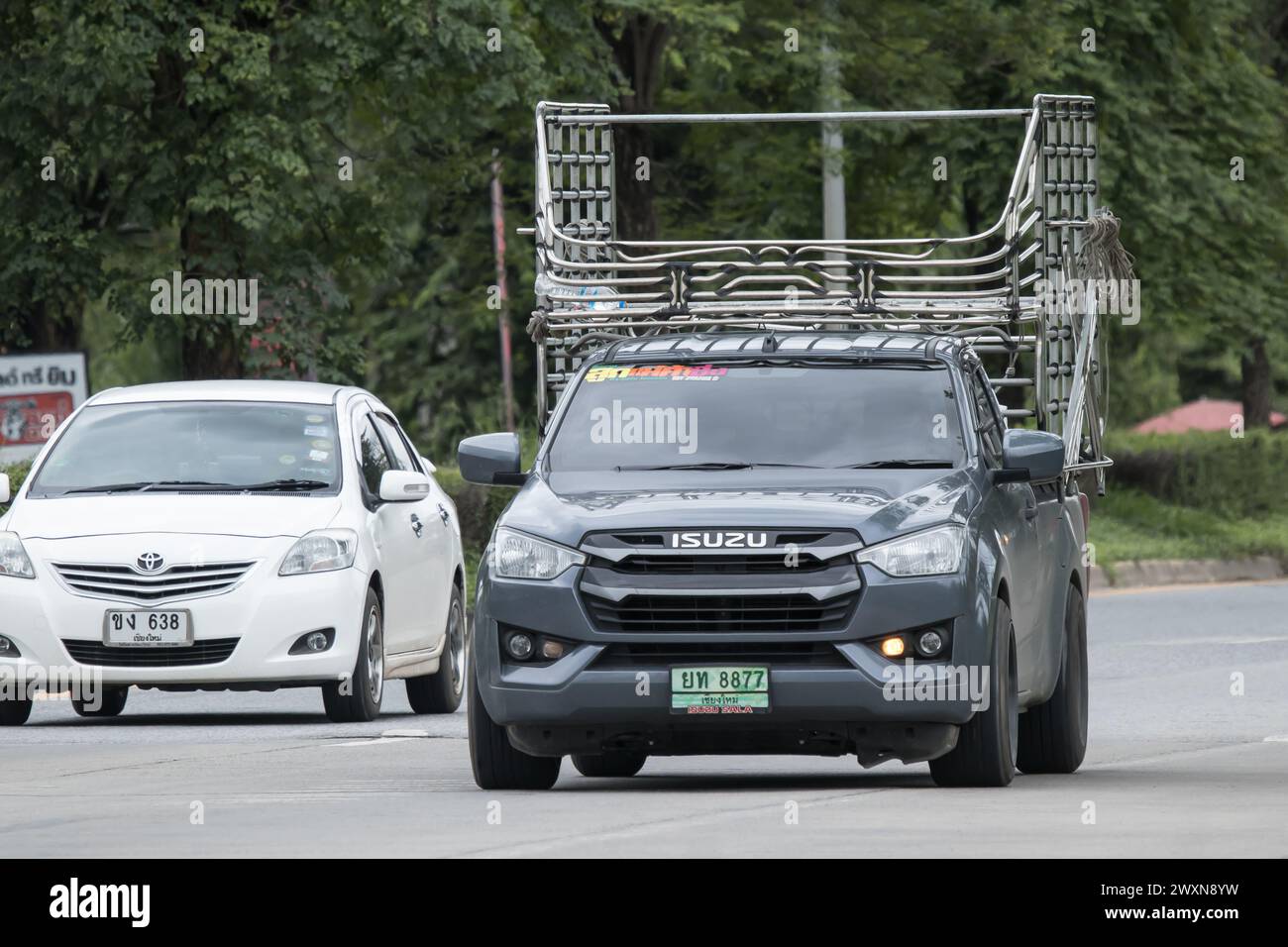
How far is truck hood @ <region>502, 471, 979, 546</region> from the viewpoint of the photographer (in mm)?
10727

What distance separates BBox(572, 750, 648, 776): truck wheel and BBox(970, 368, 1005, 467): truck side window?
192 centimetres

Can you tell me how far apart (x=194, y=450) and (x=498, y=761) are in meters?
5.12

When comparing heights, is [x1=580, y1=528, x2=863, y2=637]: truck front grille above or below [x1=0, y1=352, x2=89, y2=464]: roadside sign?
above

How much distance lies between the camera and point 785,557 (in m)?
10.7

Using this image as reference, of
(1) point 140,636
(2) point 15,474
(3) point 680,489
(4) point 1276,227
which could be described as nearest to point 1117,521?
(4) point 1276,227

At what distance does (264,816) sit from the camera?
10.5 meters

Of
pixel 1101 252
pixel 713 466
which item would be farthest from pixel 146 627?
pixel 1101 252

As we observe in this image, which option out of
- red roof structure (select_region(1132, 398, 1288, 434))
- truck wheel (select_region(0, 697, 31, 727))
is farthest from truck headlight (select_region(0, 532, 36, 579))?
red roof structure (select_region(1132, 398, 1288, 434))

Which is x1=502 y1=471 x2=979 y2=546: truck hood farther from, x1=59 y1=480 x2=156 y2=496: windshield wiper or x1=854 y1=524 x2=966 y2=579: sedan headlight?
x1=59 y1=480 x2=156 y2=496: windshield wiper

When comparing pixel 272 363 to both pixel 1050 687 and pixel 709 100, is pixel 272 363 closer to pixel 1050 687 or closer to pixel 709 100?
pixel 709 100

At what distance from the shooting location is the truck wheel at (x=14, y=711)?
15609 mm

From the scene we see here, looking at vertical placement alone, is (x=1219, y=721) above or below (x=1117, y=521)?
above
